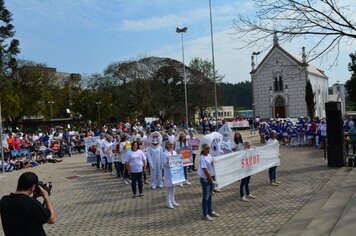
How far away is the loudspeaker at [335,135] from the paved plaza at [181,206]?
0.60 metres

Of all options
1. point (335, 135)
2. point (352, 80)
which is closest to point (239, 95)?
point (352, 80)

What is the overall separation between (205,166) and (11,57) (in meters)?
47.7

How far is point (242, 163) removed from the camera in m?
12.9

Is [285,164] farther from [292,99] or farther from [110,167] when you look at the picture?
[292,99]

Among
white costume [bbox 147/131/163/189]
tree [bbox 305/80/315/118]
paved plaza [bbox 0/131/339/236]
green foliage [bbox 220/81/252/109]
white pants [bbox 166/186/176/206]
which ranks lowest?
paved plaza [bbox 0/131/339/236]

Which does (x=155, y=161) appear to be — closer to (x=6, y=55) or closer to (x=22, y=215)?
(x=22, y=215)

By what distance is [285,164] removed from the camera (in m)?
20.2

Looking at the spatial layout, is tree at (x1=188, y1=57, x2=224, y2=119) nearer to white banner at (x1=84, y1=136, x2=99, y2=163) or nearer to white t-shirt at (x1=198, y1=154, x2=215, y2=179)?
white banner at (x1=84, y1=136, x2=99, y2=163)

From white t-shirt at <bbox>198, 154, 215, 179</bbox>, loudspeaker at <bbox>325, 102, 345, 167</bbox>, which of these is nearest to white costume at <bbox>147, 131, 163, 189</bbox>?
white t-shirt at <bbox>198, 154, 215, 179</bbox>

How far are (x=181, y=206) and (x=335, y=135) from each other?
377 inches

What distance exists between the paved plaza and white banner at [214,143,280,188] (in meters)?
0.74

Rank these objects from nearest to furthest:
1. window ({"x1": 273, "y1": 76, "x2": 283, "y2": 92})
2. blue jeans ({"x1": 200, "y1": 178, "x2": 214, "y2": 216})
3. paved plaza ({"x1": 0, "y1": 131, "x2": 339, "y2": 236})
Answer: paved plaza ({"x1": 0, "y1": 131, "x2": 339, "y2": 236}), blue jeans ({"x1": 200, "y1": 178, "x2": 214, "y2": 216}), window ({"x1": 273, "y1": 76, "x2": 283, "y2": 92})

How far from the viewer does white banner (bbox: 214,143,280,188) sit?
38.1ft

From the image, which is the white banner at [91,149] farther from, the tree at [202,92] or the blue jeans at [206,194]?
the tree at [202,92]
